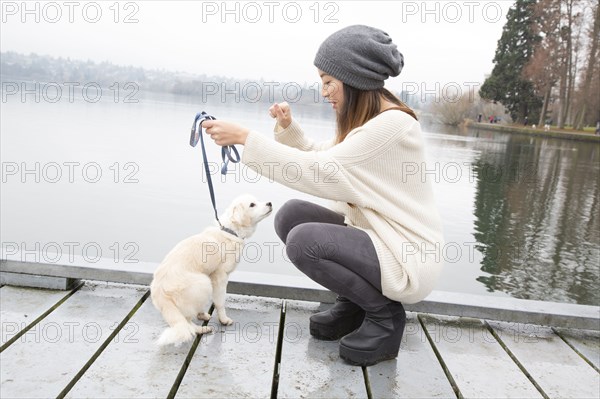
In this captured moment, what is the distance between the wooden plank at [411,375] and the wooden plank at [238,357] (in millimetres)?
410

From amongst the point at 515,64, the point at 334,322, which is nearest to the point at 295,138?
the point at 334,322

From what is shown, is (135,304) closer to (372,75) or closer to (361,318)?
(361,318)

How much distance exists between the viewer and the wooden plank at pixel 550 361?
2.17m

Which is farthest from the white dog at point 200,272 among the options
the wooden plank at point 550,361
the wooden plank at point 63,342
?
the wooden plank at point 550,361

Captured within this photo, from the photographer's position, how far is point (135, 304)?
8.54ft

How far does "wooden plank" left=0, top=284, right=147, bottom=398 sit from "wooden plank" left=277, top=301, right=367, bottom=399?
74 cm

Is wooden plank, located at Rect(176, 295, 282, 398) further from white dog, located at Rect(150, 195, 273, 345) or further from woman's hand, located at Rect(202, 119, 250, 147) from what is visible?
woman's hand, located at Rect(202, 119, 250, 147)

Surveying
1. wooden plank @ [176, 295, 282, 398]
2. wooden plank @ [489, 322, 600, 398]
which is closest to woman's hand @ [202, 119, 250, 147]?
wooden plank @ [176, 295, 282, 398]

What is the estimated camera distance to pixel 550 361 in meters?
2.39

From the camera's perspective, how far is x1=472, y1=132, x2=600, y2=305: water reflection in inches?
207

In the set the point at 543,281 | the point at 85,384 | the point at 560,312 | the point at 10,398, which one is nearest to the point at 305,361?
the point at 85,384

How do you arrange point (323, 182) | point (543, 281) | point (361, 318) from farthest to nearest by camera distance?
point (543, 281) < point (361, 318) < point (323, 182)

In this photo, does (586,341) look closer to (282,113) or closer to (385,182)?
(385,182)

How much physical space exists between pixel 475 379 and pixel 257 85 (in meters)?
3.20
